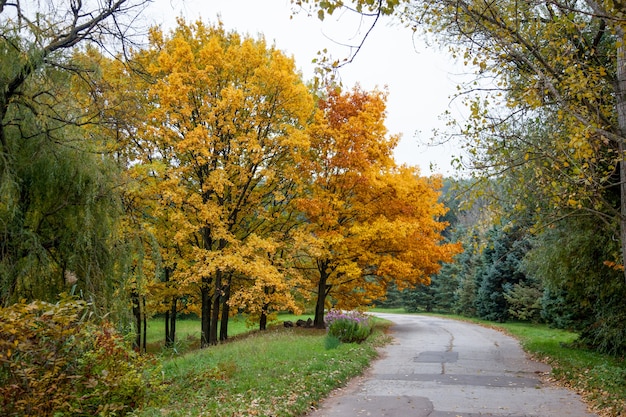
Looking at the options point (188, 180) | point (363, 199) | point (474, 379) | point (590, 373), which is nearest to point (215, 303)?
point (188, 180)

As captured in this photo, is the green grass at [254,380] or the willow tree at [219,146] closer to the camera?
the green grass at [254,380]

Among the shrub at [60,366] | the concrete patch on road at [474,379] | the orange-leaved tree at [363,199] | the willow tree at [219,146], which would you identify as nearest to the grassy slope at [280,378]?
the shrub at [60,366]

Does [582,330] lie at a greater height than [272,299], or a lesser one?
lesser

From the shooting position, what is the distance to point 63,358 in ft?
16.5

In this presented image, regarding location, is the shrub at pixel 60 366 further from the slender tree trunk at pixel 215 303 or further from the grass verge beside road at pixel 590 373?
the slender tree trunk at pixel 215 303

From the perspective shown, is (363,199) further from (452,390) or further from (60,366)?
(60,366)

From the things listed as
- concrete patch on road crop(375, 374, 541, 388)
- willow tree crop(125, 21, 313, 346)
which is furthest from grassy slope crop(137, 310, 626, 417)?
willow tree crop(125, 21, 313, 346)

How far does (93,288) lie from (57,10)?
14.7 ft

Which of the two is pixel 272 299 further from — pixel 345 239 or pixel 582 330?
pixel 582 330

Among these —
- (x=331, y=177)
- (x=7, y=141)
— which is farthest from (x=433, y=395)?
(x=331, y=177)

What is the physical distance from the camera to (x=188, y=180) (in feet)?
57.4

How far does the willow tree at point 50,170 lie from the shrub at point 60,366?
2730 millimetres

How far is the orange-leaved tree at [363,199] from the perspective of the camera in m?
18.0

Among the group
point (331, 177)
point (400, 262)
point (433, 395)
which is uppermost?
point (331, 177)
